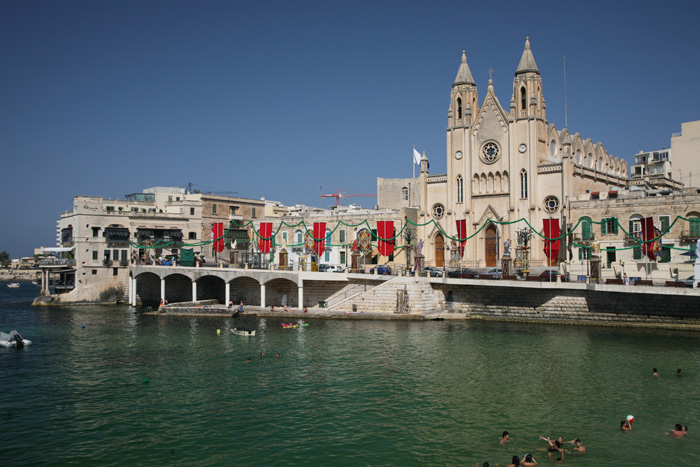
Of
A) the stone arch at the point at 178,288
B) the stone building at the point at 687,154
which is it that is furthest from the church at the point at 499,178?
the stone arch at the point at 178,288

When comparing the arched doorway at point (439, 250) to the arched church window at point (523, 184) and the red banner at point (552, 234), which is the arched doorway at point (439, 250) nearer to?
the arched church window at point (523, 184)

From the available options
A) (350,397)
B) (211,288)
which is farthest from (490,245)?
(350,397)

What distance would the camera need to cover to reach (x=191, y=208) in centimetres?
8088

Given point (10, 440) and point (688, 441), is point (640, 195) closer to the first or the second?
point (688, 441)

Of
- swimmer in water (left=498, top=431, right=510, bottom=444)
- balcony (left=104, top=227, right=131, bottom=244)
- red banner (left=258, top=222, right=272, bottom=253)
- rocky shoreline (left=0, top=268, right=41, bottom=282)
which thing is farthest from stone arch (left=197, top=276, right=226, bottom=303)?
rocky shoreline (left=0, top=268, right=41, bottom=282)

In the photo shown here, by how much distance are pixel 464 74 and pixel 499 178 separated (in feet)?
44.2

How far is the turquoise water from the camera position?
21.5 meters

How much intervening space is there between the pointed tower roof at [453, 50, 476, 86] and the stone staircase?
27551mm

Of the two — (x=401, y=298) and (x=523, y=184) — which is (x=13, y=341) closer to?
(x=401, y=298)

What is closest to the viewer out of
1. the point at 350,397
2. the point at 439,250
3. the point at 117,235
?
the point at 350,397

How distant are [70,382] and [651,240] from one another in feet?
140

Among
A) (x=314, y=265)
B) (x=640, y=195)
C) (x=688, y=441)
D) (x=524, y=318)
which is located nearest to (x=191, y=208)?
(x=314, y=265)

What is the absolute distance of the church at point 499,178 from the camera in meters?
59.7

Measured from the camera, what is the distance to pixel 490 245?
6412 centimetres
